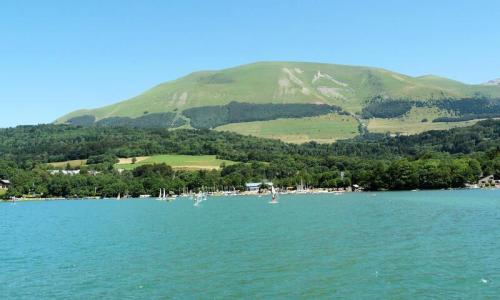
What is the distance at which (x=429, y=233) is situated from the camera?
190ft

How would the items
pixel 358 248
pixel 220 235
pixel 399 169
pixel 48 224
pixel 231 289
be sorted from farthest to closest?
pixel 399 169
pixel 48 224
pixel 220 235
pixel 358 248
pixel 231 289

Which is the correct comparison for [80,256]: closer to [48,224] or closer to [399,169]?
[48,224]

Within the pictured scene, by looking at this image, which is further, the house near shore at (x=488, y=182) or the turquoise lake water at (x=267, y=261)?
the house near shore at (x=488, y=182)

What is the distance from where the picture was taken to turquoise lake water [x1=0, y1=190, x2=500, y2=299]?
34531 mm

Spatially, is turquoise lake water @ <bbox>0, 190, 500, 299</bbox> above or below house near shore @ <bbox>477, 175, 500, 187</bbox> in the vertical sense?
above

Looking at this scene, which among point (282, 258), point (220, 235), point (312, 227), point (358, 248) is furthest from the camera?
point (312, 227)

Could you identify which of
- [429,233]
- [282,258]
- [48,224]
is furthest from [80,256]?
[48,224]

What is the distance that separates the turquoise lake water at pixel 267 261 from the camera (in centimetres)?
3453

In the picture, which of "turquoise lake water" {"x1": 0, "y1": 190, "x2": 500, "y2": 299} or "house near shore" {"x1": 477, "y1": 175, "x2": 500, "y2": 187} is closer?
"turquoise lake water" {"x1": 0, "y1": 190, "x2": 500, "y2": 299}

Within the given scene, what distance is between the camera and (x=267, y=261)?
44062 mm

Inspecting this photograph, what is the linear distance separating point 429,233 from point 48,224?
56.5 metres

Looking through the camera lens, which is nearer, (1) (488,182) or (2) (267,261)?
(2) (267,261)

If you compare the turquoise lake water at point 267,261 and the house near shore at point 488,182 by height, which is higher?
the turquoise lake water at point 267,261

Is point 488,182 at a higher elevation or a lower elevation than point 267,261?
lower
